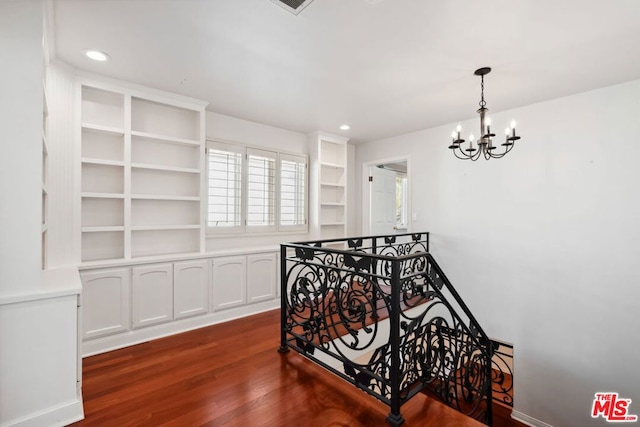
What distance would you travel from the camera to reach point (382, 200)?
18.3 feet

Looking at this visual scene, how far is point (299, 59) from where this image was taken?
2436 mm

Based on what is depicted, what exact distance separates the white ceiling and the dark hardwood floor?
259 cm

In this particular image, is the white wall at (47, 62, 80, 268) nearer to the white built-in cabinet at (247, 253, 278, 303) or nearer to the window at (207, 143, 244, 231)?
the window at (207, 143, 244, 231)

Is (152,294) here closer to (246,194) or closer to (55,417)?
(55,417)

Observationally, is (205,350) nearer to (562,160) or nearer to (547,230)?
(547,230)

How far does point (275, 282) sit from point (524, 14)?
3.68 meters

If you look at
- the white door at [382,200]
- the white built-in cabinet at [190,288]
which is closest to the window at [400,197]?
the white door at [382,200]

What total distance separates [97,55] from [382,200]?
460 centimetres

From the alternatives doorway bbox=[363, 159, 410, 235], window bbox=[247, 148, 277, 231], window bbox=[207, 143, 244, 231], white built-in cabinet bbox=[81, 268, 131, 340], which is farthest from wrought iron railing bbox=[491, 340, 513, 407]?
white built-in cabinet bbox=[81, 268, 131, 340]

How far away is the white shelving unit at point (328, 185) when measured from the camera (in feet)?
15.3

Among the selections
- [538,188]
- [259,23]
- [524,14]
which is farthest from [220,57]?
[538,188]

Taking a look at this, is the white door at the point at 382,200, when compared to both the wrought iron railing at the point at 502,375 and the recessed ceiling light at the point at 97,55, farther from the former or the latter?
the recessed ceiling light at the point at 97,55

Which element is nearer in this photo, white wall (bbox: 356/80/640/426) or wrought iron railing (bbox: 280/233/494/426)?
wrought iron railing (bbox: 280/233/494/426)

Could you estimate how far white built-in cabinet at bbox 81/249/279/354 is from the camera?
2650mm
